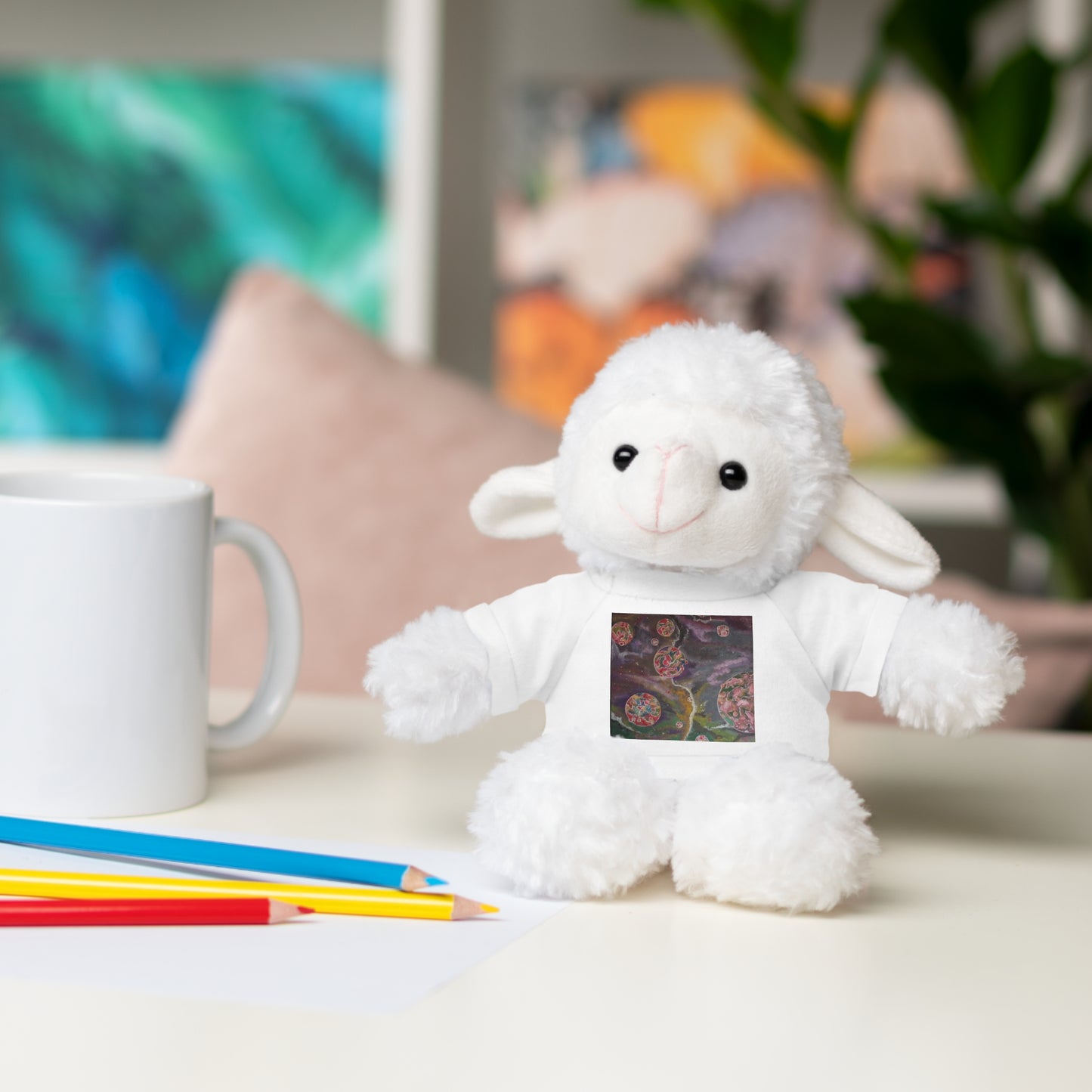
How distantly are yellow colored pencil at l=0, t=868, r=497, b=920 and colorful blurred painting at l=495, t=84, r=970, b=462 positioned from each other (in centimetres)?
148

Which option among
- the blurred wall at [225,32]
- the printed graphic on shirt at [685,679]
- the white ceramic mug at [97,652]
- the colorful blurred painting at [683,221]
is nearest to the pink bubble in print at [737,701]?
the printed graphic on shirt at [685,679]

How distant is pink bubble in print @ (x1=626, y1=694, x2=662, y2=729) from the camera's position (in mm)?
476

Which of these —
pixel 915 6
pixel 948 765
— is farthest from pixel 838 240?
pixel 948 765

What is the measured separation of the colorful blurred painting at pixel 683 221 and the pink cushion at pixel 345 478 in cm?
85

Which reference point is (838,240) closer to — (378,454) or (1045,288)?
(1045,288)

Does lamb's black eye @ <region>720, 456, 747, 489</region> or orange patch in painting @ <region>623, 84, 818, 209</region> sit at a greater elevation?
orange patch in painting @ <region>623, 84, 818, 209</region>

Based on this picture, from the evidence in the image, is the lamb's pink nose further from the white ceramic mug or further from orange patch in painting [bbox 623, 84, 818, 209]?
orange patch in painting [bbox 623, 84, 818, 209]

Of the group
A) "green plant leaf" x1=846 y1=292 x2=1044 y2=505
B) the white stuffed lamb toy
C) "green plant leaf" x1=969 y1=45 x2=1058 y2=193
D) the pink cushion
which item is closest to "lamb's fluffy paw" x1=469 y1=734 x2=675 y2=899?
the white stuffed lamb toy

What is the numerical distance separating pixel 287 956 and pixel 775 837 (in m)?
0.14

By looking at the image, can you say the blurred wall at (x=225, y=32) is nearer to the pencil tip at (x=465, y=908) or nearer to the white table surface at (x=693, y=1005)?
the white table surface at (x=693, y=1005)

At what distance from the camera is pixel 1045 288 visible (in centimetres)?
171

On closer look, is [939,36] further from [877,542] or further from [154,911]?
[154,911]

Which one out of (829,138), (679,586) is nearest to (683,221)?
(829,138)

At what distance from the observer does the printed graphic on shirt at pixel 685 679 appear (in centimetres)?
47
